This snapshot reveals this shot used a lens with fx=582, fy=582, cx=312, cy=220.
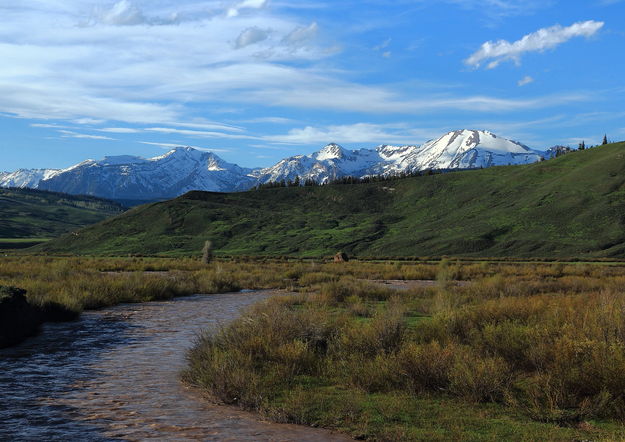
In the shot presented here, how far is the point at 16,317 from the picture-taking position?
16.3m

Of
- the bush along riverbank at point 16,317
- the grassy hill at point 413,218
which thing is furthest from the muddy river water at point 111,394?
the grassy hill at point 413,218

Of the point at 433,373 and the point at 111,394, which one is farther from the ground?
the point at 433,373

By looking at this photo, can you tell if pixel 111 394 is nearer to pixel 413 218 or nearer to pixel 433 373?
pixel 433 373

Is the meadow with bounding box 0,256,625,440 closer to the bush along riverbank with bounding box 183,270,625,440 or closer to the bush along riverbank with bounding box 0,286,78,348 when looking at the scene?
the bush along riverbank with bounding box 183,270,625,440

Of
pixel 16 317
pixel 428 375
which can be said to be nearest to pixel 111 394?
pixel 428 375

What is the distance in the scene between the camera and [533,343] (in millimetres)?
11422

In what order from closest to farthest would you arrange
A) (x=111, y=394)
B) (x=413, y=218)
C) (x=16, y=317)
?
(x=111, y=394), (x=16, y=317), (x=413, y=218)

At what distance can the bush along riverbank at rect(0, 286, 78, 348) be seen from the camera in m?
15.5

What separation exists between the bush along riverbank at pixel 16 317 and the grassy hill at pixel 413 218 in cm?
9937

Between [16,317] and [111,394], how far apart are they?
7264mm

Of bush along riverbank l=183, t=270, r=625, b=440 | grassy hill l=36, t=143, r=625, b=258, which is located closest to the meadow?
bush along riverbank l=183, t=270, r=625, b=440

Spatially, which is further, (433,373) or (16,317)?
(16,317)

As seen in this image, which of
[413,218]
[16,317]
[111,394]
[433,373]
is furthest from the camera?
[413,218]

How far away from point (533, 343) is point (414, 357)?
8.36 feet
